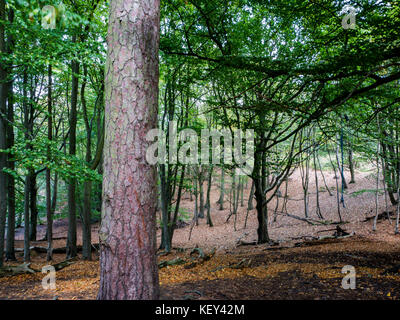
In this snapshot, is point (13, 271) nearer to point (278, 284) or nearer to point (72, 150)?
point (72, 150)

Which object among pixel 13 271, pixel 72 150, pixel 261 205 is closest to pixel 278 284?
pixel 13 271

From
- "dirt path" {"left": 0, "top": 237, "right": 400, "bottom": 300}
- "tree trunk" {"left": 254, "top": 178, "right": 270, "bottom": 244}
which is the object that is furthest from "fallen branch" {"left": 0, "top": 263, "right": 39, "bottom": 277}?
"tree trunk" {"left": 254, "top": 178, "right": 270, "bottom": 244}

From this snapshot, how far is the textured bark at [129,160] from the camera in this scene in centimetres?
229

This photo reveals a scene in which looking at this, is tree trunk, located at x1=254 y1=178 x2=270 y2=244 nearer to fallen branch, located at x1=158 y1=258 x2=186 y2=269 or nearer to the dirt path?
the dirt path

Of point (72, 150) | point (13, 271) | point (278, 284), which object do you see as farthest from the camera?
point (72, 150)

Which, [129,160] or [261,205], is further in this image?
[261,205]

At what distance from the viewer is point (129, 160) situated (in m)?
2.34

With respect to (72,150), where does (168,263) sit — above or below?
below

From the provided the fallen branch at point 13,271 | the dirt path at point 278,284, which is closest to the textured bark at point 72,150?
the fallen branch at point 13,271

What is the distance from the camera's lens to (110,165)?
2.37 m
